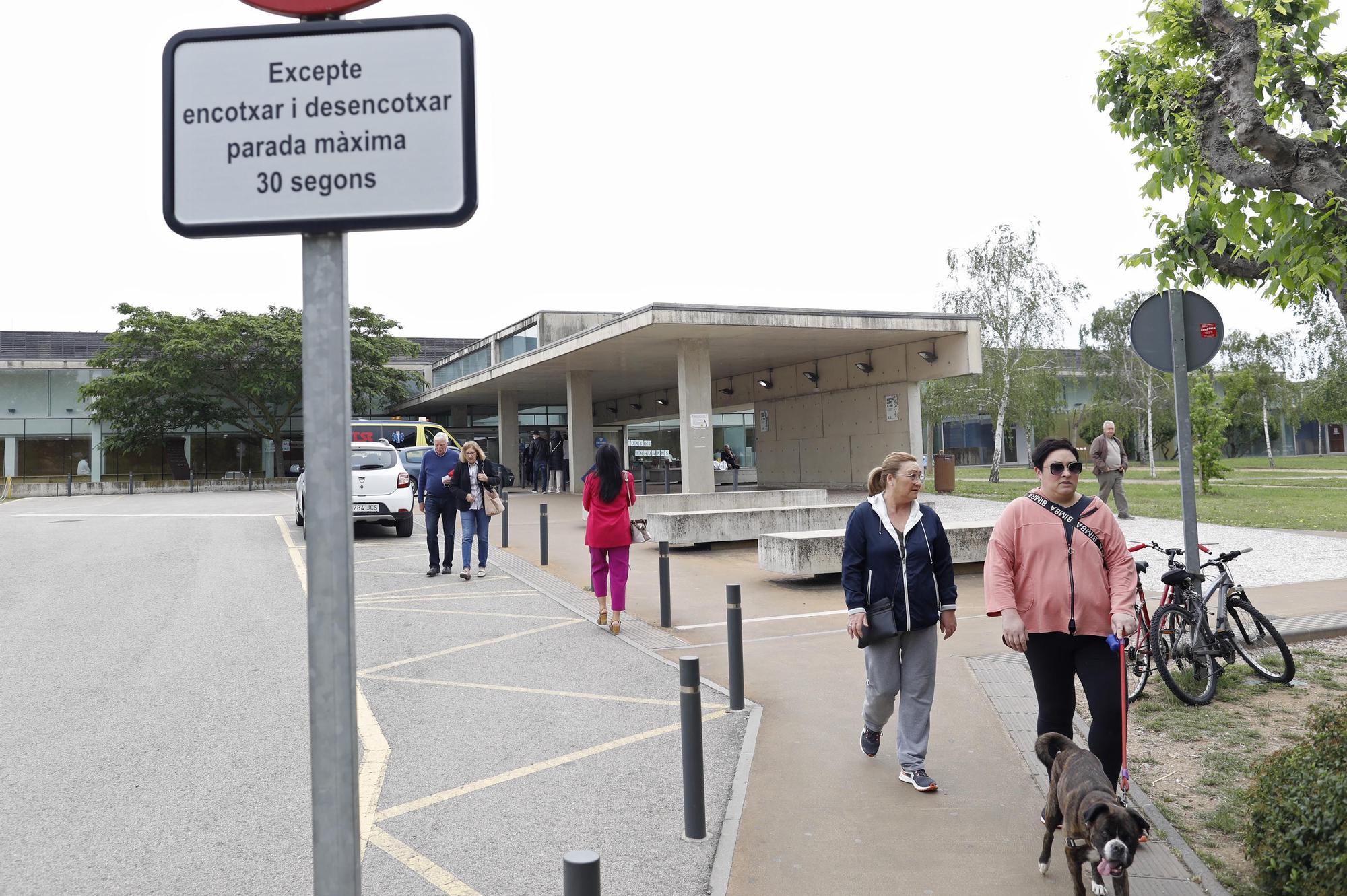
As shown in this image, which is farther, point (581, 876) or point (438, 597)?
point (438, 597)

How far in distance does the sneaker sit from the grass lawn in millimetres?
6040

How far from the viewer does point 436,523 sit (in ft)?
40.4

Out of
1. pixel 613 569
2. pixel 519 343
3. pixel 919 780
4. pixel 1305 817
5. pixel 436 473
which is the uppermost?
pixel 519 343

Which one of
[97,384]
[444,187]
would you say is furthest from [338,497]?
[97,384]

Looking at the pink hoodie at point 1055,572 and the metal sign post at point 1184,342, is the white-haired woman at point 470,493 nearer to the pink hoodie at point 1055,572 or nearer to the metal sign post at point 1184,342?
the metal sign post at point 1184,342

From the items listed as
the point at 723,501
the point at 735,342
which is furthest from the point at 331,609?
the point at 735,342

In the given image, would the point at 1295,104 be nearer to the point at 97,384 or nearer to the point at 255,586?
the point at 255,586

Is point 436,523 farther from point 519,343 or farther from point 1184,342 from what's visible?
point 519,343

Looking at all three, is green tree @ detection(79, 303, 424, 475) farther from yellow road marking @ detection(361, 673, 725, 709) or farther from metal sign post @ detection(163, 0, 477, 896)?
metal sign post @ detection(163, 0, 477, 896)

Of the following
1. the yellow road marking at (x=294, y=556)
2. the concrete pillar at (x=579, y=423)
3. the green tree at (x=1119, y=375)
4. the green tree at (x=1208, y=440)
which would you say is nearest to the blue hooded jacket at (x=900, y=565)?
the yellow road marking at (x=294, y=556)

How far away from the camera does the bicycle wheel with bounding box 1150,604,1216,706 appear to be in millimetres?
6383

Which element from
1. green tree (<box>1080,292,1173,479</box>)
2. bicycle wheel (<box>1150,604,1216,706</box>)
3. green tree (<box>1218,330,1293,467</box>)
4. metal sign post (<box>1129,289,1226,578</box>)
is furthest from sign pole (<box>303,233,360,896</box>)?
green tree (<box>1218,330,1293,467</box>)

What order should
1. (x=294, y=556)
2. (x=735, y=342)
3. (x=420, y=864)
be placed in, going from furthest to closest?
(x=735, y=342), (x=294, y=556), (x=420, y=864)

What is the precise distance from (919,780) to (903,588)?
947mm
